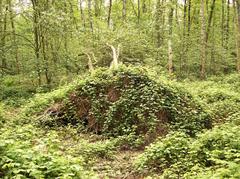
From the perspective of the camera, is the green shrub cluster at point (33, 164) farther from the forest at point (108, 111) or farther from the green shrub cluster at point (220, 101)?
the green shrub cluster at point (220, 101)

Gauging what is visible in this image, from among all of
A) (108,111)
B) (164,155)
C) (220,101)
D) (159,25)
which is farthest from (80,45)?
(164,155)

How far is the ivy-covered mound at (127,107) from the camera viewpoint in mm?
9938

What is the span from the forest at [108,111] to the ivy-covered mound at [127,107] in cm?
3

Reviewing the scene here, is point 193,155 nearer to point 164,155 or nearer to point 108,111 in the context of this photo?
point 164,155

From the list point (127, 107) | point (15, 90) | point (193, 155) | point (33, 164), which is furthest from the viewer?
point (15, 90)

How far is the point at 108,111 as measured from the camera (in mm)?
10484

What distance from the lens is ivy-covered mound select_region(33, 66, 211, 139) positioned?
9.94 m

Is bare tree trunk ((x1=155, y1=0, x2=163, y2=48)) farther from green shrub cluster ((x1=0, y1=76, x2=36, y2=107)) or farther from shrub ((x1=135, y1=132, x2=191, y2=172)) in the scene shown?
shrub ((x1=135, y1=132, x2=191, y2=172))

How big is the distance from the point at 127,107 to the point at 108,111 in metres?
0.60

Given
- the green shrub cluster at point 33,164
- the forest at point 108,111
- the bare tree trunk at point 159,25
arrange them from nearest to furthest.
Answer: the green shrub cluster at point 33,164
the forest at point 108,111
the bare tree trunk at point 159,25

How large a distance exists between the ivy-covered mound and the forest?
0.10ft

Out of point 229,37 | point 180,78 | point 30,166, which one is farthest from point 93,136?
point 229,37

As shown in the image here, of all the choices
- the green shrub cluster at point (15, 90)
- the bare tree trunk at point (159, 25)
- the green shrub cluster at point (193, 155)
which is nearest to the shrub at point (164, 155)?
the green shrub cluster at point (193, 155)

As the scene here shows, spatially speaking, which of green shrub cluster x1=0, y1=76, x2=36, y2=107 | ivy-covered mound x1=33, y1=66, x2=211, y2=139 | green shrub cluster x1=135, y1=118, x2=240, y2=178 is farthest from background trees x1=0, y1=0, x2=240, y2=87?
green shrub cluster x1=135, y1=118, x2=240, y2=178
